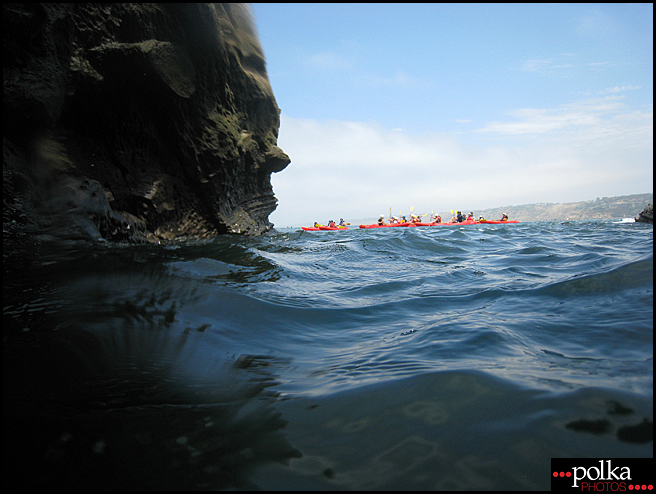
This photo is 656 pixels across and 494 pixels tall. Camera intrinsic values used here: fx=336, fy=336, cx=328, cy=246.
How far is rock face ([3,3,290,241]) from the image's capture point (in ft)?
14.2

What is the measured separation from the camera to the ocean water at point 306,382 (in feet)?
3.25

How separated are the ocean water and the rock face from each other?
199 centimetres

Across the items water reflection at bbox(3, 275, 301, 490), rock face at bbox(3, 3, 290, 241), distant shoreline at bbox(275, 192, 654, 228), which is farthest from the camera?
distant shoreline at bbox(275, 192, 654, 228)

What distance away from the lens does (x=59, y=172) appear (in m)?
4.84

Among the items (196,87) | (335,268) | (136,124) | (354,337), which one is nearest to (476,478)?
(354,337)

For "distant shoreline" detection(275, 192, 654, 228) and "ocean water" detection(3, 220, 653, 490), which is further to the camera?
"distant shoreline" detection(275, 192, 654, 228)

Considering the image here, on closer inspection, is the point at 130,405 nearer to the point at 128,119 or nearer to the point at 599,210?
the point at 128,119

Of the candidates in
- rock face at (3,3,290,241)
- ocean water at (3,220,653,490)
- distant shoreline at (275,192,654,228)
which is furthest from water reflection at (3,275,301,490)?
distant shoreline at (275,192,654,228)

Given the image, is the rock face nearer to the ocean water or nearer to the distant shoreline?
the ocean water

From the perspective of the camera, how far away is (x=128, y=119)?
6.23 m

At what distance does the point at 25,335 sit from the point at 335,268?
3925 millimetres

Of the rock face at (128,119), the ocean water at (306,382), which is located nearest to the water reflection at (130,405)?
the ocean water at (306,382)

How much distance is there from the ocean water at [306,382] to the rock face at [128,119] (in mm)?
1991

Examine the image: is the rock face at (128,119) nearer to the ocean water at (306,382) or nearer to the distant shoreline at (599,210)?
the ocean water at (306,382)
